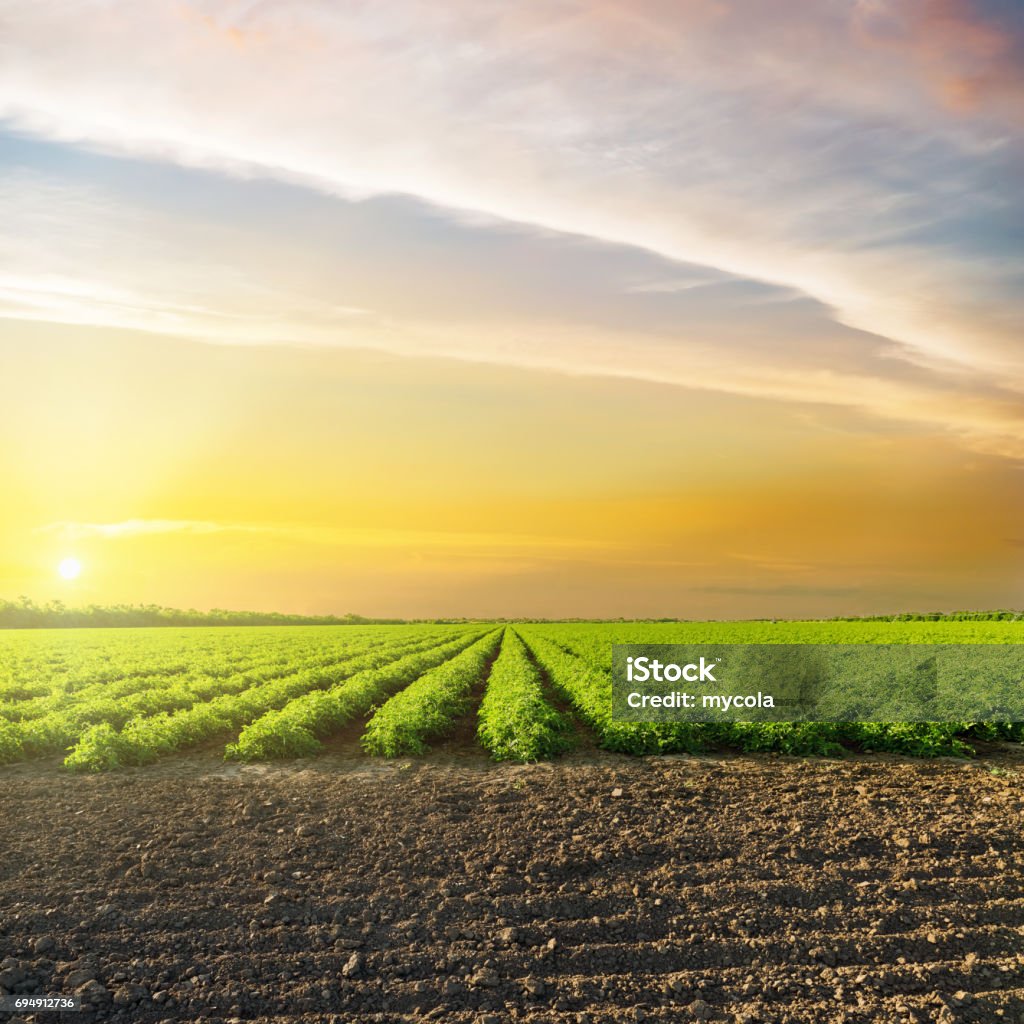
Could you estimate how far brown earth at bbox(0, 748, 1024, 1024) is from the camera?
6.54 meters

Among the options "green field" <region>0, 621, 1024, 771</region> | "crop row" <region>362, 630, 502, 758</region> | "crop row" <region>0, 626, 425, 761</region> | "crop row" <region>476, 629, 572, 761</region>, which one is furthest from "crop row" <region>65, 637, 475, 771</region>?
"crop row" <region>476, 629, 572, 761</region>

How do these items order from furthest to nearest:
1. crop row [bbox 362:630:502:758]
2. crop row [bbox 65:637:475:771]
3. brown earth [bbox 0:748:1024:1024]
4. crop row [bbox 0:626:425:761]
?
crop row [bbox 0:626:425:761]
crop row [bbox 362:630:502:758]
crop row [bbox 65:637:475:771]
brown earth [bbox 0:748:1024:1024]

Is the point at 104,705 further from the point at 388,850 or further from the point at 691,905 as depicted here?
the point at 691,905

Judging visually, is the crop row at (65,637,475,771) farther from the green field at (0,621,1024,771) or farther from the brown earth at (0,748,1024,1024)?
the brown earth at (0,748,1024,1024)

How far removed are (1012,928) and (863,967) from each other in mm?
1970

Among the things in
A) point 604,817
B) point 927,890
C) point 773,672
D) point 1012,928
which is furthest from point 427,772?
point 773,672

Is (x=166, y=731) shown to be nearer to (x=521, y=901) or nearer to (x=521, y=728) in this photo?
(x=521, y=728)

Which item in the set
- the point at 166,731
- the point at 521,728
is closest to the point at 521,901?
the point at 521,728

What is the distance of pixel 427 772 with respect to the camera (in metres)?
13.7

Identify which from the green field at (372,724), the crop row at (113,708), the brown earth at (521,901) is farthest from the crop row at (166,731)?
the brown earth at (521,901)

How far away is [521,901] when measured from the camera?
319 inches

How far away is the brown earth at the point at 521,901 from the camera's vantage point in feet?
21.5

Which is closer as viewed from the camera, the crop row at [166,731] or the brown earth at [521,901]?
the brown earth at [521,901]

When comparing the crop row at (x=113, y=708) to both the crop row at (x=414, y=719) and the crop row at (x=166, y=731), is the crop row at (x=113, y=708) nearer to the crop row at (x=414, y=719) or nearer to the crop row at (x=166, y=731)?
the crop row at (x=166, y=731)
